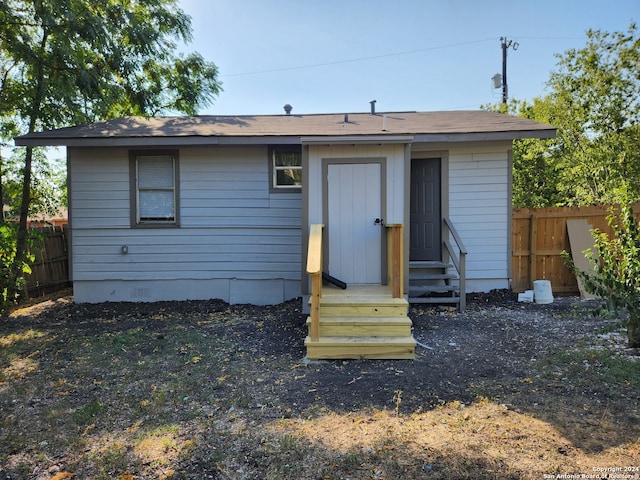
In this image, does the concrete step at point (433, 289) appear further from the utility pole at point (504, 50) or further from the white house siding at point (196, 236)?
the utility pole at point (504, 50)

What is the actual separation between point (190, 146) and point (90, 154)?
1888 millimetres

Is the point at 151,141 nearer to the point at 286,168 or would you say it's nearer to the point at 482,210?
the point at 286,168

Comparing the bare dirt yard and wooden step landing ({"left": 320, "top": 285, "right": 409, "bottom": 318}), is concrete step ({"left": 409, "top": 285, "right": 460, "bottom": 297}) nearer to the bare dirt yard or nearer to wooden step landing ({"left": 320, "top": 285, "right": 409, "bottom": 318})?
the bare dirt yard

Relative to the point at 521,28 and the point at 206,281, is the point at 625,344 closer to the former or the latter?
the point at 206,281

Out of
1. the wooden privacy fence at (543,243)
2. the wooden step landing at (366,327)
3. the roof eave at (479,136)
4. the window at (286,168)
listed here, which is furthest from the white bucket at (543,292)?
the window at (286,168)

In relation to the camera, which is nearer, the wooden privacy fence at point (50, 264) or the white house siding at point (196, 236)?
the white house siding at point (196, 236)

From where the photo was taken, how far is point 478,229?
771 centimetres

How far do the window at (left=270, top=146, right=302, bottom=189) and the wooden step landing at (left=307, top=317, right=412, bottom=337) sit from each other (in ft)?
11.8

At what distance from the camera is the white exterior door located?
19.7ft

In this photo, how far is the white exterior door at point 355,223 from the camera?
6.02 meters

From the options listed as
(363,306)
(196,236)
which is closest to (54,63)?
(196,236)

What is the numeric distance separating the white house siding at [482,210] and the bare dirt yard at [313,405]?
1896 millimetres

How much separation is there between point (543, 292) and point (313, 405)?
5383 mm

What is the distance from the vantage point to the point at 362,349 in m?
4.54
